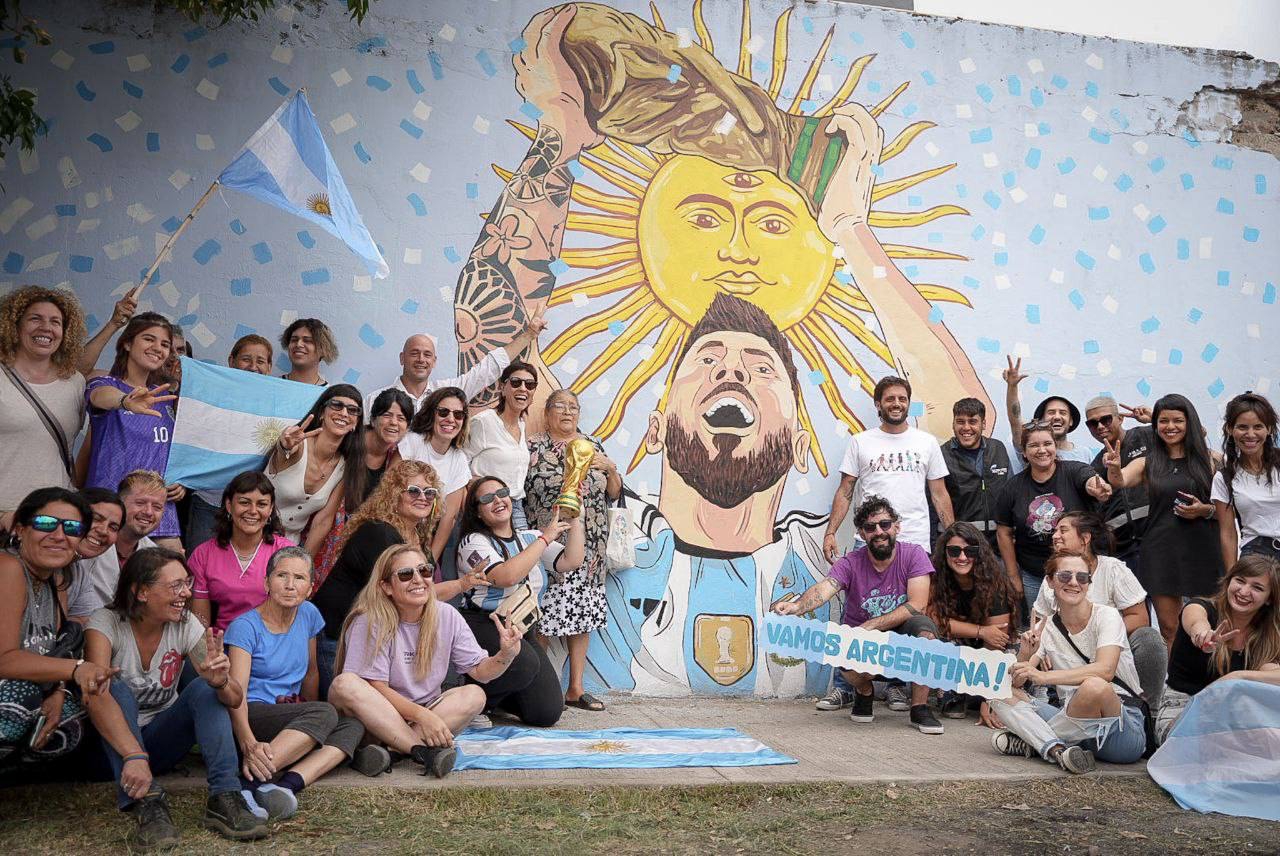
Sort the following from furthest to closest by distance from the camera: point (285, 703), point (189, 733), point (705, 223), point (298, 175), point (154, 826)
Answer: point (705, 223), point (298, 175), point (285, 703), point (189, 733), point (154, 826)

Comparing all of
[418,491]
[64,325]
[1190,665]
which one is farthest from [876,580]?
[64,325]

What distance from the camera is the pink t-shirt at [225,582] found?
15.3 feet

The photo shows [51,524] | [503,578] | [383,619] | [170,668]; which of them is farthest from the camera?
[503,578]

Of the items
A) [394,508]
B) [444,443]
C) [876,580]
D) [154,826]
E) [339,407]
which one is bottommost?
[154,826]

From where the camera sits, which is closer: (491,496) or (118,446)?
(118,446)

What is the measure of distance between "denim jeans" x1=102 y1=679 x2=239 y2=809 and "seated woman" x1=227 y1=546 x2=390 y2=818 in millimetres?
120

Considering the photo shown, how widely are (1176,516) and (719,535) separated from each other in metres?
2.65

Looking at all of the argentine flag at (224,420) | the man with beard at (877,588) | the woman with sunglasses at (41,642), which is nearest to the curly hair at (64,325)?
the argentine flag at (224,420)

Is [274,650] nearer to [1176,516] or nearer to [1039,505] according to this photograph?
[1039,505]

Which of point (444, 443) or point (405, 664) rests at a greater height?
point (444, 443)

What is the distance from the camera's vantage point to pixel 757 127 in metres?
7.33

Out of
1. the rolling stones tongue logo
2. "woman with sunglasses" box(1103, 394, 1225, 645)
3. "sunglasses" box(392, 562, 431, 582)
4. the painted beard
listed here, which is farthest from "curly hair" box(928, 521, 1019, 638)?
the rolling stones tongue logo

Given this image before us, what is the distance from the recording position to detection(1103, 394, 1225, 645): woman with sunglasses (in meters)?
6.24

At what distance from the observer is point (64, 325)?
493cm
